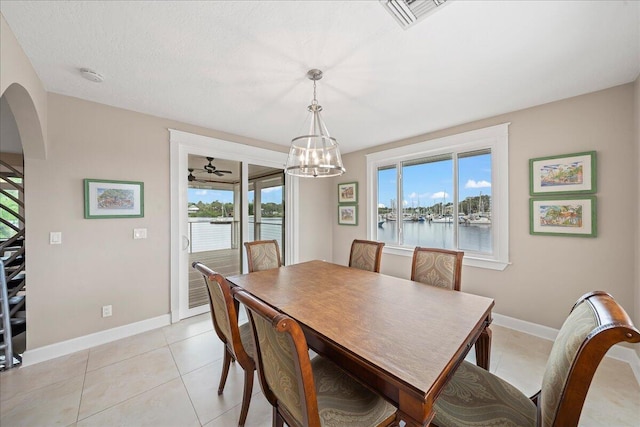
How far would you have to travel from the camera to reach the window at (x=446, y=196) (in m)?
2.96

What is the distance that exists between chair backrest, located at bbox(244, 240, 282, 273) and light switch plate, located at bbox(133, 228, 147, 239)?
47.8 inches

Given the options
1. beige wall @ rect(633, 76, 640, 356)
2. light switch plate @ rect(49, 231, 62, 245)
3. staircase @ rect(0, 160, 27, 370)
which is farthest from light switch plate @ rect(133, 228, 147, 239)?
beige wall @ rect(633, 76, 640, 356)

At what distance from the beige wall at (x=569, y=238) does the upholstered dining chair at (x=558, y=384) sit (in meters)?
1.96

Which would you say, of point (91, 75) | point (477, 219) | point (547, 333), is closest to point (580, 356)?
point (547, 333)

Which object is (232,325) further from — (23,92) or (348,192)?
(348,192)

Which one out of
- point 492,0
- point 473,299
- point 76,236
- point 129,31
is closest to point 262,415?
point 473,299

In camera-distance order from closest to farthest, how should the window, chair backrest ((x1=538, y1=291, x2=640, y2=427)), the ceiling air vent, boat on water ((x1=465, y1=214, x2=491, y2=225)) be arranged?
1. chair backrest ((x1=538, y1=291, x2=640, y2=427))
2. the ceiling air vent
3. the window
4. boat on water ((x1=465, y1=214, x2=491, y2=225))

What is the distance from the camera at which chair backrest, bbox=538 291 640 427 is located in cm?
74

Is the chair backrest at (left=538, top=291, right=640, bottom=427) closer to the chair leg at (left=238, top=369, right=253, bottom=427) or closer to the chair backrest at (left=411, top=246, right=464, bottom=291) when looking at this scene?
the chair backrest at (left=411, top=246, right=464, bottom=291)

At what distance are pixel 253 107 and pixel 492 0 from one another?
7.22 ft

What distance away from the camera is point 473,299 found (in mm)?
1690

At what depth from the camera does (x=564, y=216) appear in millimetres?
2486

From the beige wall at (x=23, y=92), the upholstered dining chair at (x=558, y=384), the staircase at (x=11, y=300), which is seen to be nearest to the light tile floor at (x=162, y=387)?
the staircase at (x=11, y=300)

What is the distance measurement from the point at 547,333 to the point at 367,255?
208 centimetres
